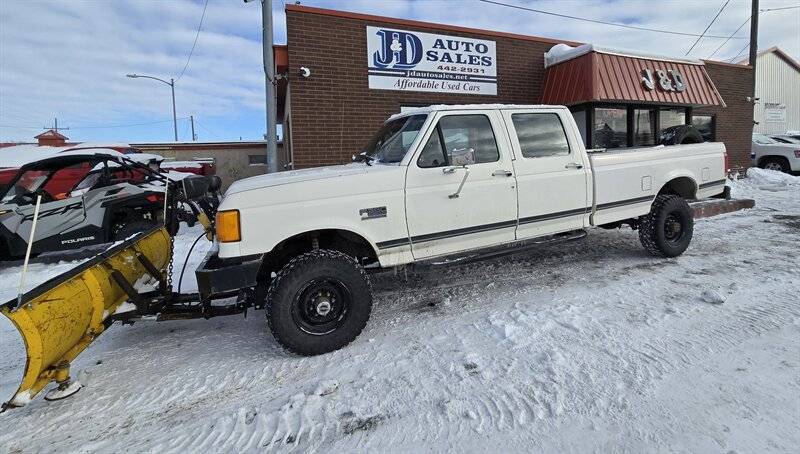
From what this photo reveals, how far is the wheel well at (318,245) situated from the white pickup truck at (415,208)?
13 millimetres

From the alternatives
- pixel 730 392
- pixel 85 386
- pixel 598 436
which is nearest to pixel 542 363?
pixel 598 436

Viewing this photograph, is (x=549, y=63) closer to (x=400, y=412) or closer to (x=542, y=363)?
(x=542, y=363)

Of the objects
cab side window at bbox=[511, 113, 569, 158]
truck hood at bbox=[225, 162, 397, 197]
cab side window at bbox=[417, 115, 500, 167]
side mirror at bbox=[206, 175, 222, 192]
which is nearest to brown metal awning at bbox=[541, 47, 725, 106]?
cab side window at bbox=[511, 113, 569, 158]

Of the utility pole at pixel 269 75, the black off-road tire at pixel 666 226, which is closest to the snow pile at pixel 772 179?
the black off-road tire at pixel 666 226

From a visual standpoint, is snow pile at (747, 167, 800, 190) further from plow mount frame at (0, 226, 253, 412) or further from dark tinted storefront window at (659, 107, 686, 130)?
plow mount frame at (0, 226, 253, 412)

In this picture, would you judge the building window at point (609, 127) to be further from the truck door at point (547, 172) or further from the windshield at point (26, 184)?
the windshield at point (26, 184)

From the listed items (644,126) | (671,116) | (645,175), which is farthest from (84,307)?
(671,116)

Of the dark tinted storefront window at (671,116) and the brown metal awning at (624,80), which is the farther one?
the dark tinted storefront window at (671,116)

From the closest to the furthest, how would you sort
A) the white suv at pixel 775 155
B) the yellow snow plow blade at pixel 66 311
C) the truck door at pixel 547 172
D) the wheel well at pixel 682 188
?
the yellow snow plow blade at pixel 66 311 → the truck door at pixel 547 172 → the wheel well at pixel 682 188 → the white suv at pixel 775 155

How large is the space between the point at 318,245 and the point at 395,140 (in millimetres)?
1313

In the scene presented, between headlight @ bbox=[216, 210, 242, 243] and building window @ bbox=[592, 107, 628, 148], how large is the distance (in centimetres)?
940

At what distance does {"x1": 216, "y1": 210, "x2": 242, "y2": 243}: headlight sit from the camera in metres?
3.49

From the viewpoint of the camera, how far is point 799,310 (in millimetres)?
3971

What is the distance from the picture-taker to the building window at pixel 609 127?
10797 millimetres
